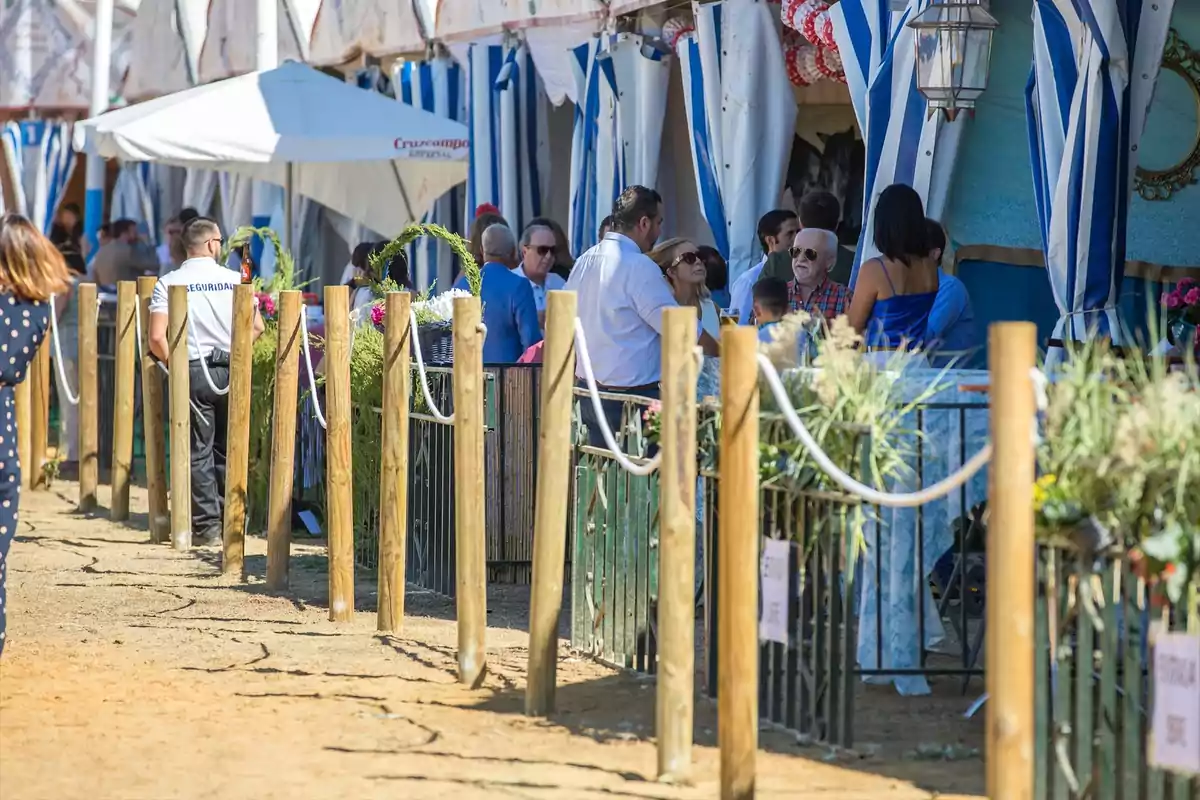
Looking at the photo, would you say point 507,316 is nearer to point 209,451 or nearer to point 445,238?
point 445,238

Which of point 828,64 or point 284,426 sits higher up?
point 828,64

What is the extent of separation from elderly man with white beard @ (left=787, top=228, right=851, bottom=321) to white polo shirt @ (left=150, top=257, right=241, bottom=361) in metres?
3.21

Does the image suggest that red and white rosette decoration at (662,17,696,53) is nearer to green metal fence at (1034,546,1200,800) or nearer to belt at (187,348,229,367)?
belt at (187,348,229,367)

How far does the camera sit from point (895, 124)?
28.9 ft

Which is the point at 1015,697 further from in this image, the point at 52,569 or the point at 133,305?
the point at 133,305

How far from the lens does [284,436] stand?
8.62m

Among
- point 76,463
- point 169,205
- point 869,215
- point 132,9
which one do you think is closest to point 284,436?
point 869,215

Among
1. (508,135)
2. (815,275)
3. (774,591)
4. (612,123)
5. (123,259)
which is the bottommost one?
(774,591)

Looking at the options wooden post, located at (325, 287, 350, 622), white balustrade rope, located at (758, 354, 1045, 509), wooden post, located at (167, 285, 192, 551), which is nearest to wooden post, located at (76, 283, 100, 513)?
wooden post, located at (167, 285, 192, 551)

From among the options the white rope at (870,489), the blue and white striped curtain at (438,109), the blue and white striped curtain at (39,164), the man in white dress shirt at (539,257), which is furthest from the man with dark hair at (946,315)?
the blue and white striped curtain at (39,164)

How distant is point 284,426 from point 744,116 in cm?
306

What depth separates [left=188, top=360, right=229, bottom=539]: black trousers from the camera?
10.4 metres

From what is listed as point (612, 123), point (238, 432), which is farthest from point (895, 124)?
point (238, 432)

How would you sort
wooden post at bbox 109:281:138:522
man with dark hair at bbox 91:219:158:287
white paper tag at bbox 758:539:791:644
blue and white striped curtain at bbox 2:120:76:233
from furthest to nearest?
1. blue and white striped curtain at bbox 2:120:76:233
2. man with dark hair at bbox 91:219:158:287
3. wooden post at bbox 109:281:138:522
4. white paper tag at bbox 758:539:791:644
